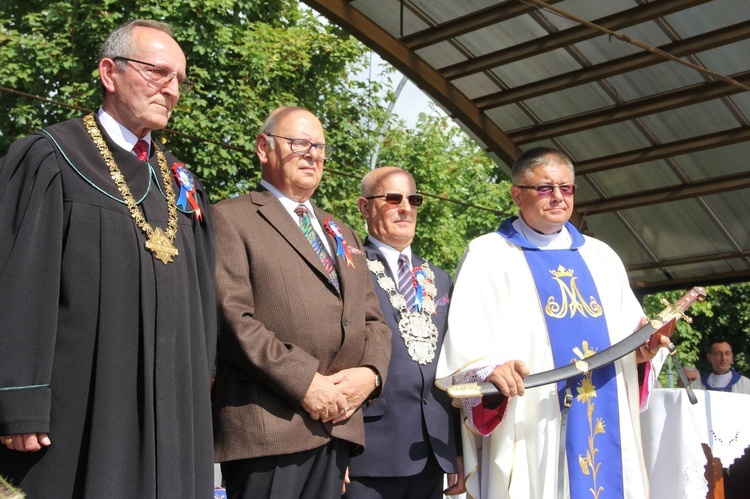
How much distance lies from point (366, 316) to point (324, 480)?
80cm

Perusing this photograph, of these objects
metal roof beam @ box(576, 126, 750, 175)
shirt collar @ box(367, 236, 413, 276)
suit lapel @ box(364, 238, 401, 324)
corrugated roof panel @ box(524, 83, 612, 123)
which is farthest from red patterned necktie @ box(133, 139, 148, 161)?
metal roof beam @ box(576, 126, 750, 175)

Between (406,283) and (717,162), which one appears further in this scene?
(717,162)

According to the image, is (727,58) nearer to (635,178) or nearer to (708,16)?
(708,16)

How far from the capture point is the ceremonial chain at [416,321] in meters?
4.78

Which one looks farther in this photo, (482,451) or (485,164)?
(485,164)

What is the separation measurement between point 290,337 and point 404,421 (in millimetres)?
829

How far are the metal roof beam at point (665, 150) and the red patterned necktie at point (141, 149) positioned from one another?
6006 millimetres

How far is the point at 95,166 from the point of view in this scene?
132 inches

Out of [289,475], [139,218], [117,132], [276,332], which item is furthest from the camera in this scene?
[276,332]

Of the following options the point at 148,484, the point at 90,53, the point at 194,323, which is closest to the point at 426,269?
the point at 194,323

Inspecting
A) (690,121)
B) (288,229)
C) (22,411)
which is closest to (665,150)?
(690,121)

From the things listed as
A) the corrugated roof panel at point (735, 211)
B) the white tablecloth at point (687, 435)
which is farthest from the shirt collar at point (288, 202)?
the corrugated roof panel at point (735, 211)

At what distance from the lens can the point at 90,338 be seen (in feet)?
10.3

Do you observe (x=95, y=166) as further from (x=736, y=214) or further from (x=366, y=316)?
(x=736, y=214)
